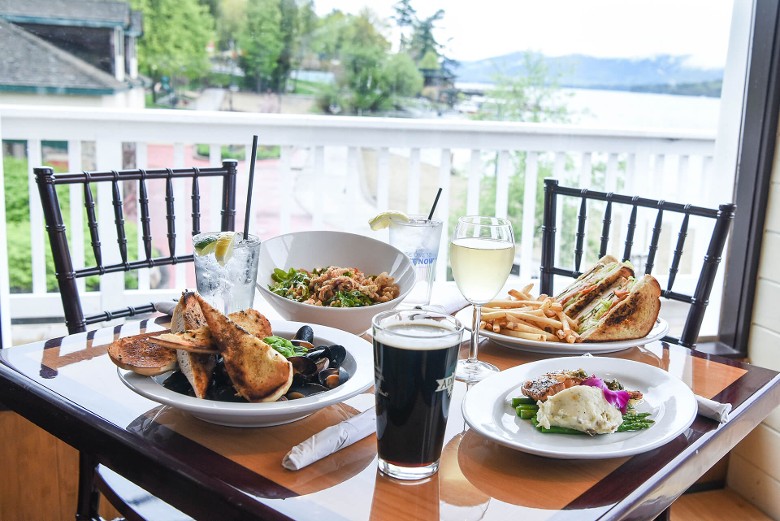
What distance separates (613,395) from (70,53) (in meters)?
2.95

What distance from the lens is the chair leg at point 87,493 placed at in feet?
4.84

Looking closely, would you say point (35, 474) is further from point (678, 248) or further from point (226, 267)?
point (678, 248)

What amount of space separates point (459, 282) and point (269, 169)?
2.70m

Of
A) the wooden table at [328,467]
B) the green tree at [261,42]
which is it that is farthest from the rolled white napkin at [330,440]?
the green tree at [261,42]

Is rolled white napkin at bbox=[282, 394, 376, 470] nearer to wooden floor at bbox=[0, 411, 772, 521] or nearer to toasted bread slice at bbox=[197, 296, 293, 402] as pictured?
toasted bread slice at bbox=[197, 296, 293, 402]

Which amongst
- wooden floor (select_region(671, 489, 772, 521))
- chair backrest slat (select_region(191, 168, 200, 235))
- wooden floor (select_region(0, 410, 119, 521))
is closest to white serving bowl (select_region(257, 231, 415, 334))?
chair backrest slat (select_region(191, 168, 200, 235))

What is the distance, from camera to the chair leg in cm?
148

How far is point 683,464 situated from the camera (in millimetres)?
950

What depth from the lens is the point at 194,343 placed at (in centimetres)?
93

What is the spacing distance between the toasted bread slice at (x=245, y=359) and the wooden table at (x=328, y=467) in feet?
0.24

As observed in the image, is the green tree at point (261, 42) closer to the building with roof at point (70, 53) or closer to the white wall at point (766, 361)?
the building with roof at point (70, 53)

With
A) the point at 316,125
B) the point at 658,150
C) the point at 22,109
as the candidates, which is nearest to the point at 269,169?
the point at 316,125

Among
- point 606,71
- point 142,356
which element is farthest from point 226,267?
point 606,71

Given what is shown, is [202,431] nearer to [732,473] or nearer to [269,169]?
[732,473]
